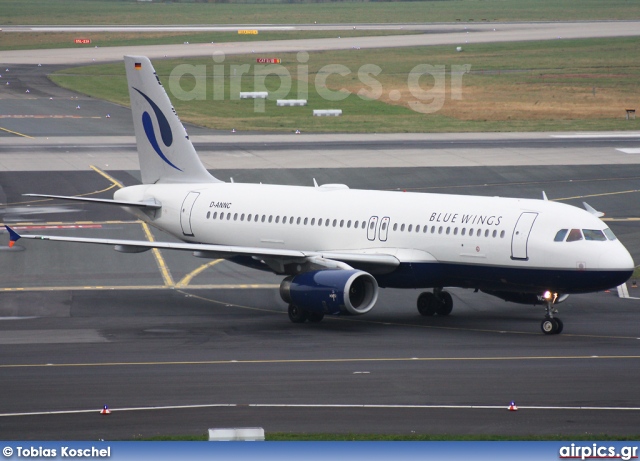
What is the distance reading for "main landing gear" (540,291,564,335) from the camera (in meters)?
Answer: 35.0

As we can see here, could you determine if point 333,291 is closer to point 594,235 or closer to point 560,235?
point 560,235

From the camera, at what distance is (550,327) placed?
35.0 metres

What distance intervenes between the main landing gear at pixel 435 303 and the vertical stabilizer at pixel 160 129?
1078 cm

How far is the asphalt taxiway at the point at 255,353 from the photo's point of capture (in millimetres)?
24312

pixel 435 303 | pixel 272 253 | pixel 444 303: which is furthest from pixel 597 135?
pixel 272 253

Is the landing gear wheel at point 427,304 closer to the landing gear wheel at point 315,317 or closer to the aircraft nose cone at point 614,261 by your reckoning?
the landing gear wheel at point 315,317

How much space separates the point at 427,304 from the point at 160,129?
43.5ft

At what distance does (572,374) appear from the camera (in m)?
28.8

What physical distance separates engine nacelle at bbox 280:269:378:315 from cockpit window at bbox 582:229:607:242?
6.86 meters

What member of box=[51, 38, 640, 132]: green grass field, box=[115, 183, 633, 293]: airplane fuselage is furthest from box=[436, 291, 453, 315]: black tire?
box=[51, 38, 640, 132]: green grass field

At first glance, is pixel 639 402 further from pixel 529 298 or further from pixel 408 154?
pixel 408 154

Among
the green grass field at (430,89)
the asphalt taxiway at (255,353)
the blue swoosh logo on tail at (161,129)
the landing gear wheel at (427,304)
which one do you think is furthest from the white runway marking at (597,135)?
the landing gear wheel at (427,304)

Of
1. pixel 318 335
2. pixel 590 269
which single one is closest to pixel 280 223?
pixel 318 335

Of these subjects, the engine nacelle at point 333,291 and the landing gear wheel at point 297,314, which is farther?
the landing gear wheel at point 297,314
